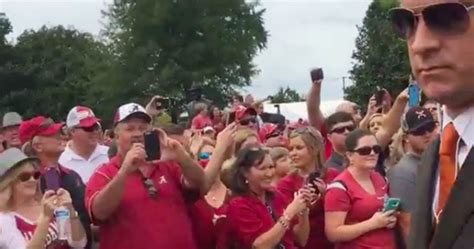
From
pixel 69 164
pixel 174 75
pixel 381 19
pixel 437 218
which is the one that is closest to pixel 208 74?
pixel 174 75

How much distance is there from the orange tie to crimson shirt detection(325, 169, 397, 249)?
366 cm

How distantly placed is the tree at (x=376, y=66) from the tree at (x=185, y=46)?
1282 cm

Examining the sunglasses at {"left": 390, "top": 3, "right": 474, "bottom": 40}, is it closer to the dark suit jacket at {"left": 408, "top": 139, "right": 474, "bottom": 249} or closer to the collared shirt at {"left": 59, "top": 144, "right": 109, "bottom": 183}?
the dark suit jacket at {"left": 408, "top": 139, "right": 474, "bottom": 249}

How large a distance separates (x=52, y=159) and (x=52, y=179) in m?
0.60

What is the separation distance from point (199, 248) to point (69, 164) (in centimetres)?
196

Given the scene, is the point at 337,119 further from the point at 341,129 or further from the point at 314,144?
the point at 314,144

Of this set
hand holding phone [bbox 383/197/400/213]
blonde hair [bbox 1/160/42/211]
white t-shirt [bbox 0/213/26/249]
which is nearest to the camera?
white t-shirt [bbox 0/213/26/249]

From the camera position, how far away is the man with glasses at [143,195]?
5543 millimetres

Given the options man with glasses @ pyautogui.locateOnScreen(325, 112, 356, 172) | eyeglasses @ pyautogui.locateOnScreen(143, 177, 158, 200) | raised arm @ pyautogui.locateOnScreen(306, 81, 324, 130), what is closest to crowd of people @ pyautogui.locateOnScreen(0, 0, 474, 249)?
eyeglasses @ pyautogui.locateOnScreen(143, 177, 158, 200)

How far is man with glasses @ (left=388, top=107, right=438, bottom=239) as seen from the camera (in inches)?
234

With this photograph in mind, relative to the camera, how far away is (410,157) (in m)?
6.43

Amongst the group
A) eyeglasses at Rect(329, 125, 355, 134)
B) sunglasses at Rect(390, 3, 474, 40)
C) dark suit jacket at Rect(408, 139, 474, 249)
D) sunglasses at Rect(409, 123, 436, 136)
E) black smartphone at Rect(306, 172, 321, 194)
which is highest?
sunglasses at Rect(390, 3, 474, 40)

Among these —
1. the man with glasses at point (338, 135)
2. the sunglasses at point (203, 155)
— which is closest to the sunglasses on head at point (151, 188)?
the man with glasses at point (338, 135)

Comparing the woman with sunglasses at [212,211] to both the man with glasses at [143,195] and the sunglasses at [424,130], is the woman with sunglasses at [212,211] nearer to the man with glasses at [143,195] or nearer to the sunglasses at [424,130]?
the man with glasses at [143,195]
